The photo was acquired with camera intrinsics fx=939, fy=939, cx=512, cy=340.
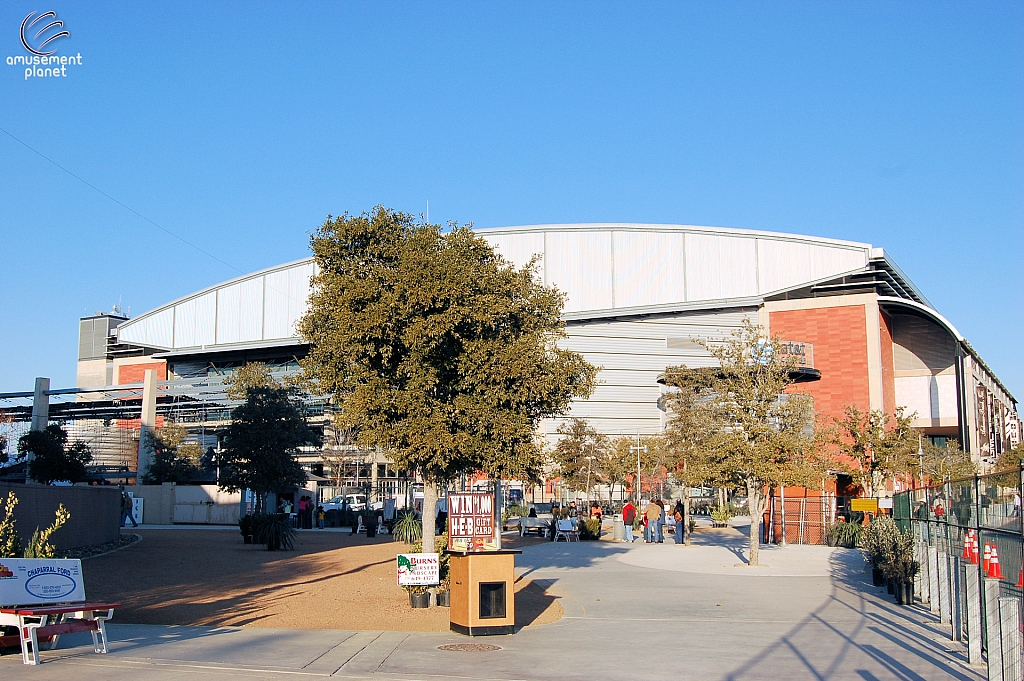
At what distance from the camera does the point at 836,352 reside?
217ft

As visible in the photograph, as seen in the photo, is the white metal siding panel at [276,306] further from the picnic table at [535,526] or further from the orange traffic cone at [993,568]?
the orange traffic cone at [993,568]

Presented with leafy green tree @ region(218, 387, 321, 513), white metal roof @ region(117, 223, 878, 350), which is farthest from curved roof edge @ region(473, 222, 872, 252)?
leafy green tree @ region(218, 387, 321, 513)

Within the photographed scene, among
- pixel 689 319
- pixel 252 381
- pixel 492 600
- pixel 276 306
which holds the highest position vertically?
pixel 276 306

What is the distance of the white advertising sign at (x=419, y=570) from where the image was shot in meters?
14.5

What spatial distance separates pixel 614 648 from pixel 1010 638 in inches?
176

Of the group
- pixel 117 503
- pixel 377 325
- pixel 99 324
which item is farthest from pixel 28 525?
pixel 99 324

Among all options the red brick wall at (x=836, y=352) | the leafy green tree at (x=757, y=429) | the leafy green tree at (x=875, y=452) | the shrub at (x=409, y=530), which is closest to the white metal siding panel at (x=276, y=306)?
the red brick wall at (x=836, y=352)

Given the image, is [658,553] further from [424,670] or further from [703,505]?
[703,505]

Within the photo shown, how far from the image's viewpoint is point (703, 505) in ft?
238

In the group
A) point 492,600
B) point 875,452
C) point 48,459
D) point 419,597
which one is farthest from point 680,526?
point 48,459

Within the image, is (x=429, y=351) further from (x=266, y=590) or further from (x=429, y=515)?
(x=266, y=590)

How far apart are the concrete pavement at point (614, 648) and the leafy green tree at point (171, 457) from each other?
4553 cm

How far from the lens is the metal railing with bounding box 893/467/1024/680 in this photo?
29.0ft

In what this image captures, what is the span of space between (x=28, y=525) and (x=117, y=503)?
6918 mm
